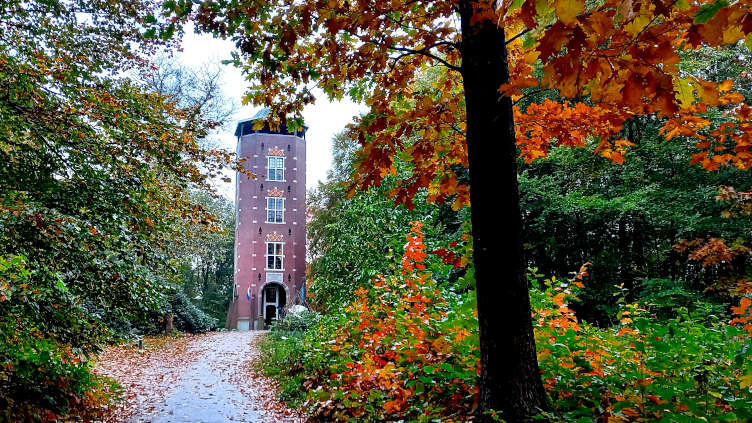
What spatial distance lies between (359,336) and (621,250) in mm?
12316

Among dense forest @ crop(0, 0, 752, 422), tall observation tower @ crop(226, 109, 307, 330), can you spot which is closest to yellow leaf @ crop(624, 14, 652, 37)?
dense forest @ crop(0, 0, 752, 422)

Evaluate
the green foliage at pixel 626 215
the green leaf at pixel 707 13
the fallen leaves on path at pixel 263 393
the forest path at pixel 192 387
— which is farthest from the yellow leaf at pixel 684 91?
the green foliage at pixel 626 215

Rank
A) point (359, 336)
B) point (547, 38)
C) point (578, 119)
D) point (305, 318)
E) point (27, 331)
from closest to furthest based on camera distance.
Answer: point (547, 38)
point (578, 119)
point (27, 331)
point (359, 336)
point (305, 318)

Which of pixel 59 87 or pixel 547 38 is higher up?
pixel 59 87

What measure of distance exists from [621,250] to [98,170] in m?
15.4

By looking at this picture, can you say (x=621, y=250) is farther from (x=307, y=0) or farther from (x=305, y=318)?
(x=307, y=0)

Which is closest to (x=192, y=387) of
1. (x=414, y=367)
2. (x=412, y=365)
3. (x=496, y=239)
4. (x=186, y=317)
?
(x=412, y=365)

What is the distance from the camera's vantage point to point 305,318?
1870 cm

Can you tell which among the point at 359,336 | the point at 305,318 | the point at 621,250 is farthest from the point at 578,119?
the point at 305,318

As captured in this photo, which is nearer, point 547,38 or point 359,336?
point 547,38

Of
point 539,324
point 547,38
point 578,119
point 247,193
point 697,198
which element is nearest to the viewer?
point 547,38

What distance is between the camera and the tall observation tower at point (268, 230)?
30.2 metres

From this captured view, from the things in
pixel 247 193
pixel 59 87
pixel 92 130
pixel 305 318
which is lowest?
pixel 305 318

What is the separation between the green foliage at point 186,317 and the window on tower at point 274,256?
22.5 feet
